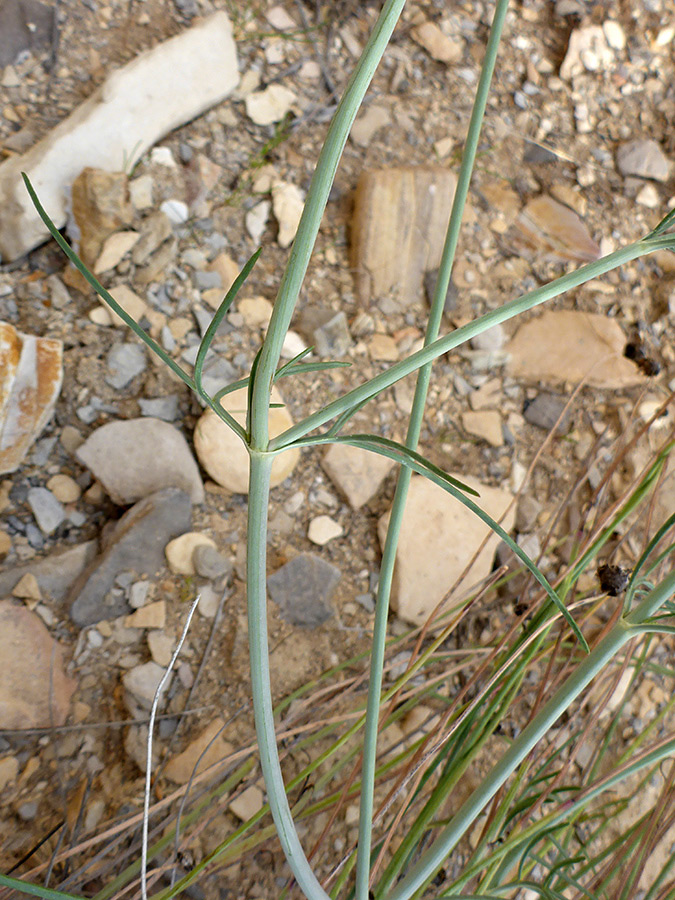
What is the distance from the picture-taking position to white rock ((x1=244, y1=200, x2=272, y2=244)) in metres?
1.04

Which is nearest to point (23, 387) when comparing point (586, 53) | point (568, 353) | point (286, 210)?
point (286, 210)

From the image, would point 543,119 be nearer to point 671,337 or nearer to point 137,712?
point 671,337

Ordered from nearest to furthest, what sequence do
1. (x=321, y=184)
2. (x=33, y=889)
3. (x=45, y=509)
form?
(x=321, y=184)
(x=33, y=889)
(x=45, y=509)

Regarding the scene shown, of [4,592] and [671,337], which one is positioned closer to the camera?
[4,592]

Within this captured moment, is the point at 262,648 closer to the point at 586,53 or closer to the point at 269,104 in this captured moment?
the point at 269,104

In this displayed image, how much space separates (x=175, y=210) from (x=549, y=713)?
2.88ft

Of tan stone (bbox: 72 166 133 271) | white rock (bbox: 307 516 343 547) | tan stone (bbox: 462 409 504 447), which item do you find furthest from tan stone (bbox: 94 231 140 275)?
tan stone (bbox: 462 409 504 447)

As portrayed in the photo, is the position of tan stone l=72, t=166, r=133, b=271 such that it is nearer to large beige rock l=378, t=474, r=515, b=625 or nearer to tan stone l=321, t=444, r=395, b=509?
tan stone l=321, t=444, r=395, b=509

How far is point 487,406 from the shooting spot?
3.58 feet

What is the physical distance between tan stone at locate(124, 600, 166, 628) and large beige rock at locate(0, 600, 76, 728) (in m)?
0.09

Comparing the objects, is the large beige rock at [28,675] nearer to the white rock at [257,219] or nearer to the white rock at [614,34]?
the white rock at [257,219]

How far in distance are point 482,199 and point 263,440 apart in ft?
3.28

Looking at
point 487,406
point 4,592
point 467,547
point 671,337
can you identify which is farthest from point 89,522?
point 671,337

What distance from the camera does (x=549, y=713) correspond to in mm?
391
